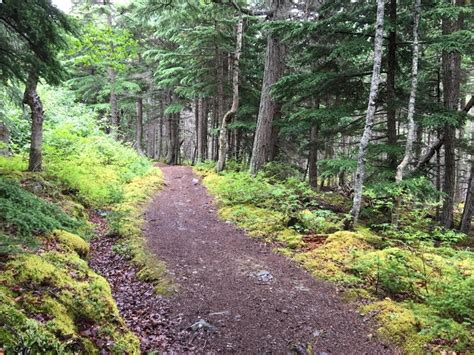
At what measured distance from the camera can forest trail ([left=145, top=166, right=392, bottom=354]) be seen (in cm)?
437

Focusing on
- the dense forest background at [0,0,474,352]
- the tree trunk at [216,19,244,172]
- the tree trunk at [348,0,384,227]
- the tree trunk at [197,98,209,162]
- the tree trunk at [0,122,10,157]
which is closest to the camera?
the dense forest background at [0,0,474,352]

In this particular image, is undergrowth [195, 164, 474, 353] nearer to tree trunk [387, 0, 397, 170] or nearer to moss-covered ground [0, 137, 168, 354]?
tree trunk [387, 0, 397, 170]

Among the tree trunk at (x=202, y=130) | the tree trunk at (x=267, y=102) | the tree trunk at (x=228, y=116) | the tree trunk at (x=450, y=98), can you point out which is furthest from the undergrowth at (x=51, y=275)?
the tree trunk at (x=202, y=130)

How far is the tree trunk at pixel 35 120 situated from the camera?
26.9ft

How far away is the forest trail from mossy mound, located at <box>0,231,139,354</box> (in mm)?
881

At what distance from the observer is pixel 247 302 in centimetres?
538

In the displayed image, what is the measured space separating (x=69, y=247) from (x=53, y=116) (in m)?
11.0

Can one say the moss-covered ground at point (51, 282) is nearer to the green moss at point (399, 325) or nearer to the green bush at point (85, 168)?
the green bush at point (85, 168)

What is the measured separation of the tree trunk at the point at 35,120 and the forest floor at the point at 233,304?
10.1ft

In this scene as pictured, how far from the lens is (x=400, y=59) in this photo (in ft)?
36.6

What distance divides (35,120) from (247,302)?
22.3 feet

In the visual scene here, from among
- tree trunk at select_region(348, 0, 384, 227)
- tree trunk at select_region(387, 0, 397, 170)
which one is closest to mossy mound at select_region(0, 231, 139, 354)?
tree trunk at select_region(348, 0, 384, 227)

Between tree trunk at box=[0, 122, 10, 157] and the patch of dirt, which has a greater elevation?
tree trunk at box=[0, 122, 10, 157]

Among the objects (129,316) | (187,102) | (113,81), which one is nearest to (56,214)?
(129,316)
